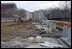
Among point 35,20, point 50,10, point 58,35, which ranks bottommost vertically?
point 58,35

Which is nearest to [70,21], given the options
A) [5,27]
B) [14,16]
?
[14,16]

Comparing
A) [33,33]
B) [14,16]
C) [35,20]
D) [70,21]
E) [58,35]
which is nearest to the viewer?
[70,21]

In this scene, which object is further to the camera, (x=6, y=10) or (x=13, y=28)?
(x=13, y=28)

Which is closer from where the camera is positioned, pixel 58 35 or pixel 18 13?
pixel 18 13

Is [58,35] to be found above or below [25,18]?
below

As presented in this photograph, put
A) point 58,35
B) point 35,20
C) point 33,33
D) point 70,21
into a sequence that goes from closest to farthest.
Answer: point 70,21
point 35,20
point 33,33
point 58,35

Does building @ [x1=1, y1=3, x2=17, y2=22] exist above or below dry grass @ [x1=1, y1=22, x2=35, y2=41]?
above

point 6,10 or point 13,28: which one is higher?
point 6,10

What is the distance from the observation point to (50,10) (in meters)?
3.22

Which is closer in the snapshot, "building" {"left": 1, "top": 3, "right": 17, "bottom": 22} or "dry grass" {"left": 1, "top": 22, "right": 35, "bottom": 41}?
"building" {"left": 1, "top": 3, "right": 17, "bottom": 22}

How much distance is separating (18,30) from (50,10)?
33.3 inches

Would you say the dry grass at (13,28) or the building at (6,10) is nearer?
the building at (6,10)

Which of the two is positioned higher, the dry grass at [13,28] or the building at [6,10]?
the building at [6,10]

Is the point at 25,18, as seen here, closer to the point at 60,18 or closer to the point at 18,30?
the point at 18,30
